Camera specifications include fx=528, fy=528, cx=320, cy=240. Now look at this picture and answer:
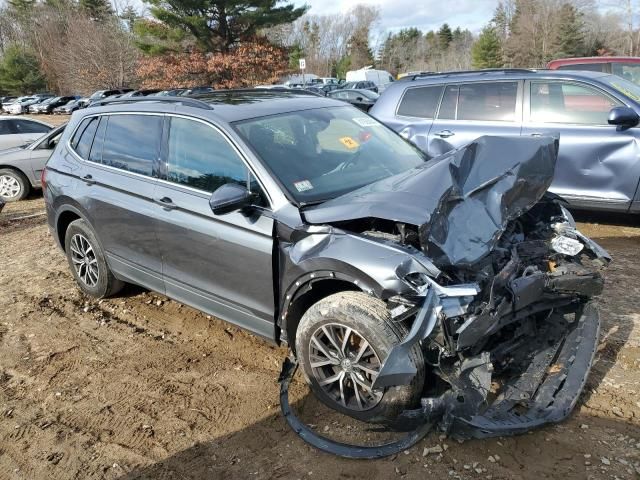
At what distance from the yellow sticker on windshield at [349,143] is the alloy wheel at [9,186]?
883 centimetres

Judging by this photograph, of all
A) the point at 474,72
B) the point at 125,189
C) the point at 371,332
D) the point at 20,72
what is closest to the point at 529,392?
the point at 371,332

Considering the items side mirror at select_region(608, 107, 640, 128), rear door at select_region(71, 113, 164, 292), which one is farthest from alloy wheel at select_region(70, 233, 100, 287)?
side mirror at select_region(608, 107, 640, 128)

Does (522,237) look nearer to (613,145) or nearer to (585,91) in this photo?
(613,145)

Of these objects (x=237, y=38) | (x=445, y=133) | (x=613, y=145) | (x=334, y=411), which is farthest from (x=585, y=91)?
(x=237, y=38)

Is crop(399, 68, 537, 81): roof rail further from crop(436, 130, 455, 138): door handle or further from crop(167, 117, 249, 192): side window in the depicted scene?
crop(167, 117, 249, 192): side window

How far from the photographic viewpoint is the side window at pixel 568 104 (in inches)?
233

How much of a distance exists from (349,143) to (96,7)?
5501 centimetres

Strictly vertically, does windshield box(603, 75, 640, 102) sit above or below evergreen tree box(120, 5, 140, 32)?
below

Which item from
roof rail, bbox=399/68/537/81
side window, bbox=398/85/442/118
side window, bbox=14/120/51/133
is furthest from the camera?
side window, bbox=14/120/51/133

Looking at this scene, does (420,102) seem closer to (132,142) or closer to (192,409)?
(132,142)

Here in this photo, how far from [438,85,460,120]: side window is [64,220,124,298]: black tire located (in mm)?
4436

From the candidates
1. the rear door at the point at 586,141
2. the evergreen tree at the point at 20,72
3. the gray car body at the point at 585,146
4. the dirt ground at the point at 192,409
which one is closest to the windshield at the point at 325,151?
the dirt ground at the point at 192,409

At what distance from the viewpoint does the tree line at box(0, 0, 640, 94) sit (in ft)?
98.7

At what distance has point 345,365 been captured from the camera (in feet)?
9.87
